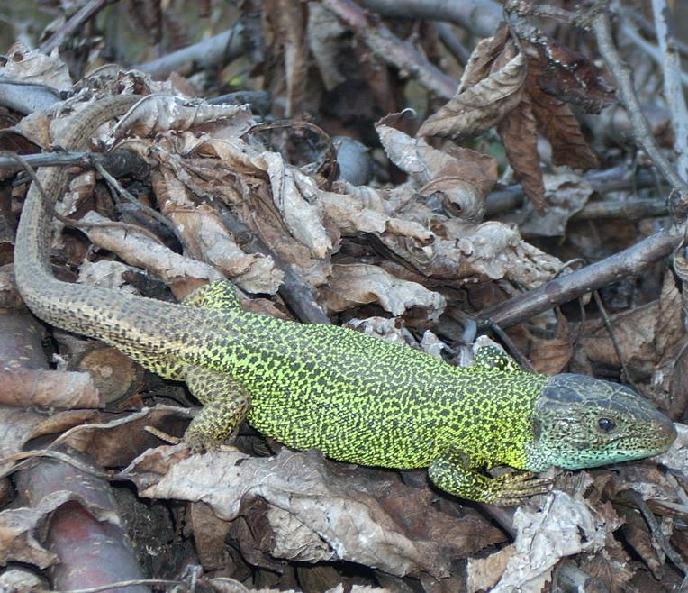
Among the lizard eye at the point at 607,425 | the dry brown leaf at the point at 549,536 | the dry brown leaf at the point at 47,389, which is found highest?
the dry brown leaf at the point at 47,389

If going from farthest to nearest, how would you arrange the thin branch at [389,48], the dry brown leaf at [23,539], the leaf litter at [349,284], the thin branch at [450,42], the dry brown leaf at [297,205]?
the thin branch at [450,42], the thin branch at [389,48], the dry brown leaf at [297,205], the leaf litter at [349,284], the dry brown leaf at [23,539]

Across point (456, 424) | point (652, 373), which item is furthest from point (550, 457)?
point (652, 373)

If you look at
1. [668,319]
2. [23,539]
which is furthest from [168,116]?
[668,319]

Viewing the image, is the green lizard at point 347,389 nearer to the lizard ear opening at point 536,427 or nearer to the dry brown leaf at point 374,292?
the lizard ear opening at point 536,427

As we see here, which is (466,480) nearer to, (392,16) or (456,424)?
(456,424)

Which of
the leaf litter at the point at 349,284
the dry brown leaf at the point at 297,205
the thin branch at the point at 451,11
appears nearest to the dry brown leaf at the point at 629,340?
the leaf litter at the point at 349,284

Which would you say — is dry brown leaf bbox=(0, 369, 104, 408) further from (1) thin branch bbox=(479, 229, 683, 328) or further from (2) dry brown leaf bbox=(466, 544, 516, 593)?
(1) thin branch bbox=(479, 229, 683, 328)

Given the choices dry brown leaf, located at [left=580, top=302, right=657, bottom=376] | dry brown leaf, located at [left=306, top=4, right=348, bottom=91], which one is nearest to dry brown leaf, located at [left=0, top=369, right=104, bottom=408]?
dry brown leaf, located at [left=580, top=302, right=657, bottom=376]

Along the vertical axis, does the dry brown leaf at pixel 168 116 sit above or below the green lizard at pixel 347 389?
above
